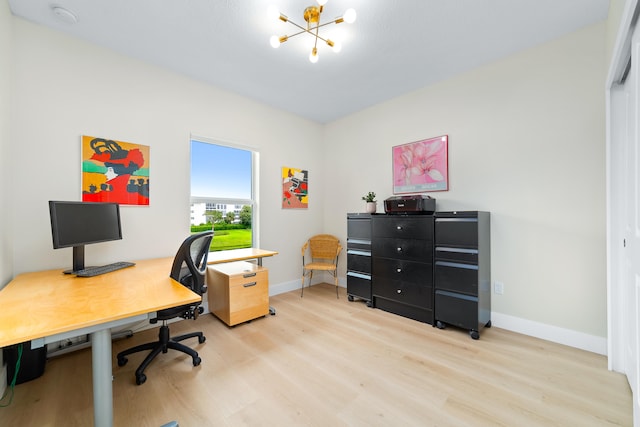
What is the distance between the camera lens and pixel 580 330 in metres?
2.32

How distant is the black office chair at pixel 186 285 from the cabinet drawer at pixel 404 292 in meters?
2.06

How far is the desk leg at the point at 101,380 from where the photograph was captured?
1.27m

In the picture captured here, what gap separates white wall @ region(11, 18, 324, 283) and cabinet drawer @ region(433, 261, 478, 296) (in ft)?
7.48

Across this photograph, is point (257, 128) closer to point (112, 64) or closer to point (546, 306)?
point (112, 64)

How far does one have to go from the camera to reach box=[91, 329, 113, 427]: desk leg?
1.27 metres

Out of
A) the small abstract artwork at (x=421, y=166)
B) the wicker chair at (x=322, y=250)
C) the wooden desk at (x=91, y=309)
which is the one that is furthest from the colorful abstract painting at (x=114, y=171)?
the small abstract artwork at (x=421, y=166)

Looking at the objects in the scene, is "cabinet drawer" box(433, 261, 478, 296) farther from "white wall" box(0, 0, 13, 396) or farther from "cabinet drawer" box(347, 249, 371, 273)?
"white wall" box(0, 0, 13, 396)

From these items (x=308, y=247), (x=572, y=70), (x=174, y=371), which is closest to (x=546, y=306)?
(x=572, y=70)

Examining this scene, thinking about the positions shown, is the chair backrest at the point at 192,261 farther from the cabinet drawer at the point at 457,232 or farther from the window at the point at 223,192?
the cabinet drawer at the point at 457,232

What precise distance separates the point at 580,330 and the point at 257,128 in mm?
4185

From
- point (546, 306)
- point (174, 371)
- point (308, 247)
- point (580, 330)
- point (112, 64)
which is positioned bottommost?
point (174, 371)

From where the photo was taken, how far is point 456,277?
262 centimetres

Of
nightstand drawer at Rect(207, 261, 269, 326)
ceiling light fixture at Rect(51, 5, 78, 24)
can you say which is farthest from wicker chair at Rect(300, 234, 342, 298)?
ceiling light fixture at Rect(51, 5, 78, 24)

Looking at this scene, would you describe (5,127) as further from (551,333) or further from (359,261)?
(551,333)
